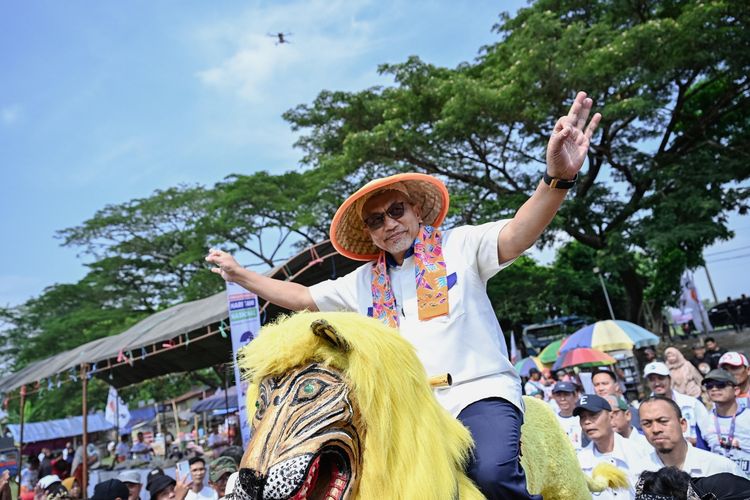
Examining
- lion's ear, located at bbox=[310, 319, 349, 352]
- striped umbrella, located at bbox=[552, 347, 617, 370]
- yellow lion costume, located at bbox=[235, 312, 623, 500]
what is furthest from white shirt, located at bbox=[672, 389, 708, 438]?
striped umbrella, located at bbox=[552, 347, 617, 370]

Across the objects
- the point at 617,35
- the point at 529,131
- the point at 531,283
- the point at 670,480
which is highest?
the point at 617,35

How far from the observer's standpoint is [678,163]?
54.5ft

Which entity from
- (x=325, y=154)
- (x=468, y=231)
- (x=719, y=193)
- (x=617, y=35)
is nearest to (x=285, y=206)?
(x=325, y=154)

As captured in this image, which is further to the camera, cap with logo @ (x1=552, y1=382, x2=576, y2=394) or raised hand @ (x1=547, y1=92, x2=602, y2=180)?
cap with logo @ (x1=552, y1=382, x2=576, y2=394)

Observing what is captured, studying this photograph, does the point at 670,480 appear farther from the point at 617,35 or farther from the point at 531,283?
the point at 531,283

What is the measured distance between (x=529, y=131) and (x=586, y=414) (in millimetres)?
14174

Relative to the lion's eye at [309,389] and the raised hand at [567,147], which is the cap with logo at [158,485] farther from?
the raised hand at [567,147]

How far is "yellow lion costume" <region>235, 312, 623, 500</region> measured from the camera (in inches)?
66.2

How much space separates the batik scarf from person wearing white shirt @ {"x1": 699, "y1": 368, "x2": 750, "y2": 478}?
380 centimetres

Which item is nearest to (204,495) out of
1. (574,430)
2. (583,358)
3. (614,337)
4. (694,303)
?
(574,430)

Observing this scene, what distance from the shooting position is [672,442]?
3.91 meters

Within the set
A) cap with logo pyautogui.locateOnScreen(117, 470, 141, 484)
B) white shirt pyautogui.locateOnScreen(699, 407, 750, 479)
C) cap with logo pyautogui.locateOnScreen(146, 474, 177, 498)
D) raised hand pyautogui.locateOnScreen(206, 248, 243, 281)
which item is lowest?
white shirt pyautogui.locateOnScreen(699, 407, 750, 479)

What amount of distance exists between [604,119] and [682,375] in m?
9.25

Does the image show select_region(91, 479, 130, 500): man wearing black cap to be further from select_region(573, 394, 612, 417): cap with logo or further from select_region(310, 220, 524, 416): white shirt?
select_region(310, 220, 524, 416): white shirt
